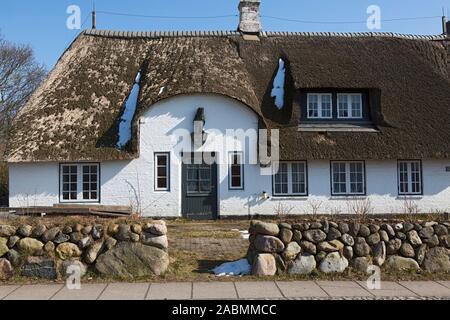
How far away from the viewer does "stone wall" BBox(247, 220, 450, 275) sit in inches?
361

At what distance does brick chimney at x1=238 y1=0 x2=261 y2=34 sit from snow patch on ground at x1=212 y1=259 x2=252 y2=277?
14.9 m

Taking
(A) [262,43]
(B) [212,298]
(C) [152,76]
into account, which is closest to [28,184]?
(C) [152,76]

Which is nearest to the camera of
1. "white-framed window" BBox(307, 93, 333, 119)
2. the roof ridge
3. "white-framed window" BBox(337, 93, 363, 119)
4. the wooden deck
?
the wooden deck

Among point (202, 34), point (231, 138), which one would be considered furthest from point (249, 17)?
point (231, 138)

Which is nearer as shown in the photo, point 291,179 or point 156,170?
point 156,170

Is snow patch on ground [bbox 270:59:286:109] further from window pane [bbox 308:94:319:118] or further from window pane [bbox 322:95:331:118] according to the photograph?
window pane [bbox 322:95:331:118]

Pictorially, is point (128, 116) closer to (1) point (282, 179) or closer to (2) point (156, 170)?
(2) point (156, 170)

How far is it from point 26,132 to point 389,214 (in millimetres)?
13677

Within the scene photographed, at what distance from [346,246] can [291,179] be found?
9582 mm

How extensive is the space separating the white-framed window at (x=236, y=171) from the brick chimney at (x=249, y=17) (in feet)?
22.6

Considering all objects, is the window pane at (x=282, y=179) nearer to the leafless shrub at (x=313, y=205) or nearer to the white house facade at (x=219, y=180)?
the white house facade at (x=219, y=180)

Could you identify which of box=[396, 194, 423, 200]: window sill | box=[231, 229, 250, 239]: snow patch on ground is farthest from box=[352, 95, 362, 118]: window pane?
box=[231, 229, 250, 239]: snow patch on ground

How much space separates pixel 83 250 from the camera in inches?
357
